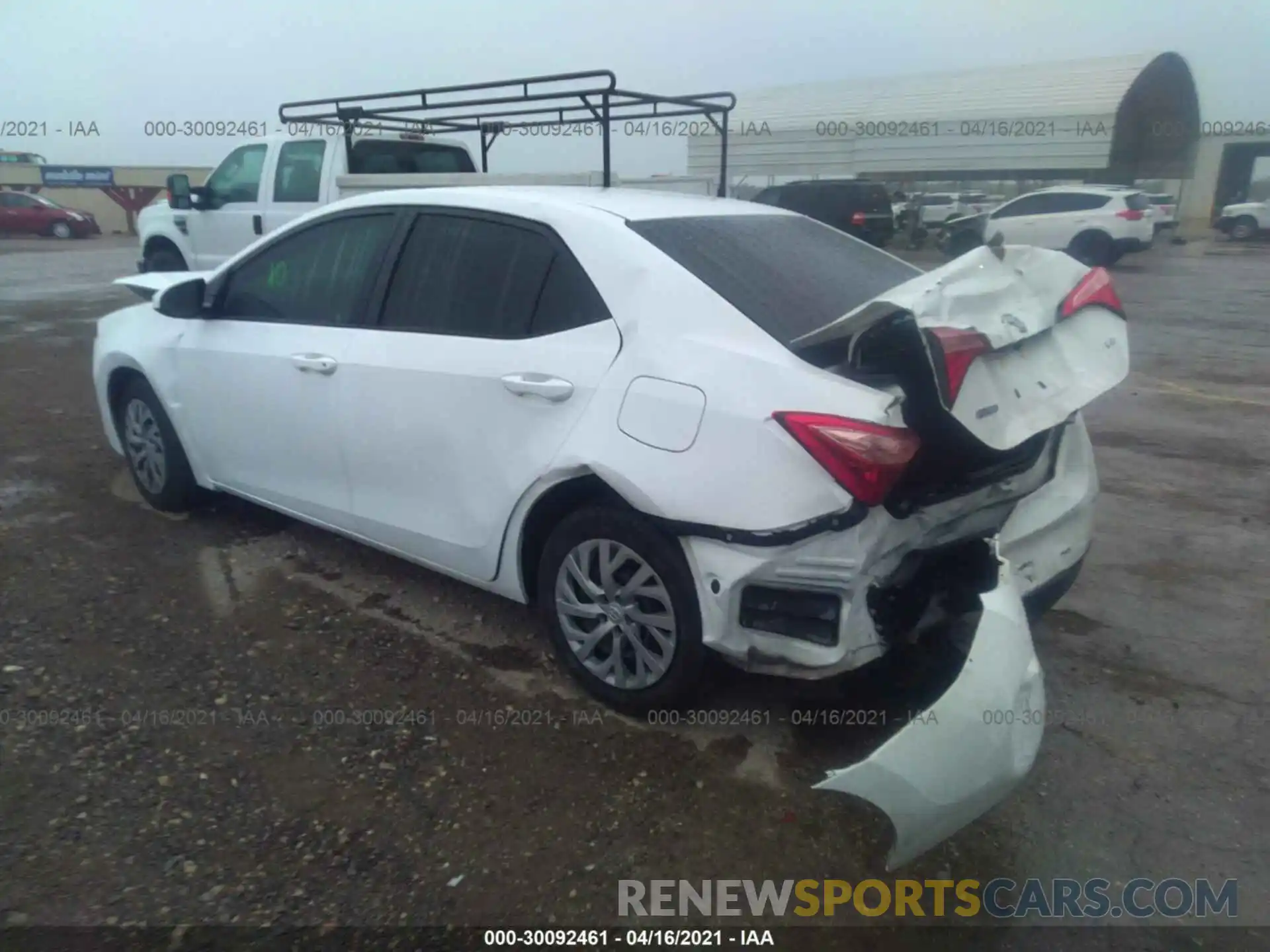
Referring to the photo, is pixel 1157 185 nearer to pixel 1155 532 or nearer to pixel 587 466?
pixel 1155 532

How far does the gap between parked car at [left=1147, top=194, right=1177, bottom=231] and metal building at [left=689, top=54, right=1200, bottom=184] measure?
20.9 ft

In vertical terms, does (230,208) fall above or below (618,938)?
above

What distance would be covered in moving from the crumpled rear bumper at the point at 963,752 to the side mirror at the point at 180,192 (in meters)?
9.71

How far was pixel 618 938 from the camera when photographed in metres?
2.36

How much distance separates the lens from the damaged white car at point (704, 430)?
2535mm

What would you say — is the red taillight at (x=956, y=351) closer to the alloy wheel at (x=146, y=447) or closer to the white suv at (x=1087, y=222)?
the alloy wheel at (x=146, y=447)

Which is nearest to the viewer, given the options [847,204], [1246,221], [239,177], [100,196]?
[239,177]

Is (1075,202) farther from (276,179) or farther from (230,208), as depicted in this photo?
(230,208)

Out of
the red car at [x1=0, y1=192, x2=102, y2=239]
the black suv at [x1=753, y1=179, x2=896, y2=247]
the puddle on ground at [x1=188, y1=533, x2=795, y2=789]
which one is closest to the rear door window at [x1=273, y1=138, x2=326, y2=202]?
the puddle on ground at [x1=188, y1=533, x2=795, y2=789]

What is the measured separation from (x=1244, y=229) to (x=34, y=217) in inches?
1350

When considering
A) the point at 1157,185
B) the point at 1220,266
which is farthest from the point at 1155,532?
the point at 1157,185

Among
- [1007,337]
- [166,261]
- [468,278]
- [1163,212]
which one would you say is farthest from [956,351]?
[1163,212]

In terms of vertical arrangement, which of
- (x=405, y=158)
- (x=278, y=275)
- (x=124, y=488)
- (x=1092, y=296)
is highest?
(x=405, y=158)

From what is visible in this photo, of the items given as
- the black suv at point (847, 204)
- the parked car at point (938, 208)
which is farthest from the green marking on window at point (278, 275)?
the parked car at point (938, 208)
